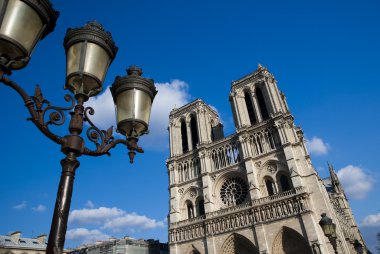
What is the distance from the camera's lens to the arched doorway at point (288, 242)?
923 inches

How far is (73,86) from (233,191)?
2765cm

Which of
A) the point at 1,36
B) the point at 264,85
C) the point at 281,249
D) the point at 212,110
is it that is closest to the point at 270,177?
the point at 281,249

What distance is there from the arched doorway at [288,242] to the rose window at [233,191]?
5.38 m

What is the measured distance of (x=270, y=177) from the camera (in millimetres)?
27328

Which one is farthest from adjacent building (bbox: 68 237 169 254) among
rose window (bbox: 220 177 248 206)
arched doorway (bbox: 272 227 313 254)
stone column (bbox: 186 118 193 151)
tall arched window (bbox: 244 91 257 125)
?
tall arched window (bbox: 244 91 257 125)

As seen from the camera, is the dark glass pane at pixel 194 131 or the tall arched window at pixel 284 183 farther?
the dark glass pane at pixel 194 131

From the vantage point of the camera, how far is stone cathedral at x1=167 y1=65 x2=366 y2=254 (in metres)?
24.1

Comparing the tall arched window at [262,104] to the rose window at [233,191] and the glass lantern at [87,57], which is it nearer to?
the rose window at [233,191]

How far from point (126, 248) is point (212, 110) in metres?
19.8

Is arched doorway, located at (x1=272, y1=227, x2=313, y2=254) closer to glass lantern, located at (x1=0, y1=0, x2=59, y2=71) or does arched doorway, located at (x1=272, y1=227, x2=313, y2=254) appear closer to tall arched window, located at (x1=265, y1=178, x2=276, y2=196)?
tall arched window, located at (x1=265, y1=178, x2=276, y2=196)

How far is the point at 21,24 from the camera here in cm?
271

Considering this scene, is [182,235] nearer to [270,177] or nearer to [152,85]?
[270,177]

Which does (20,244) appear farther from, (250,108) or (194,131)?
(250,108)

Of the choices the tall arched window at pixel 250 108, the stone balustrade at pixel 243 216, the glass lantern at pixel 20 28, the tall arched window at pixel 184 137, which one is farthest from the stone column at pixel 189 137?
the glass lantern at pixel 20 28
